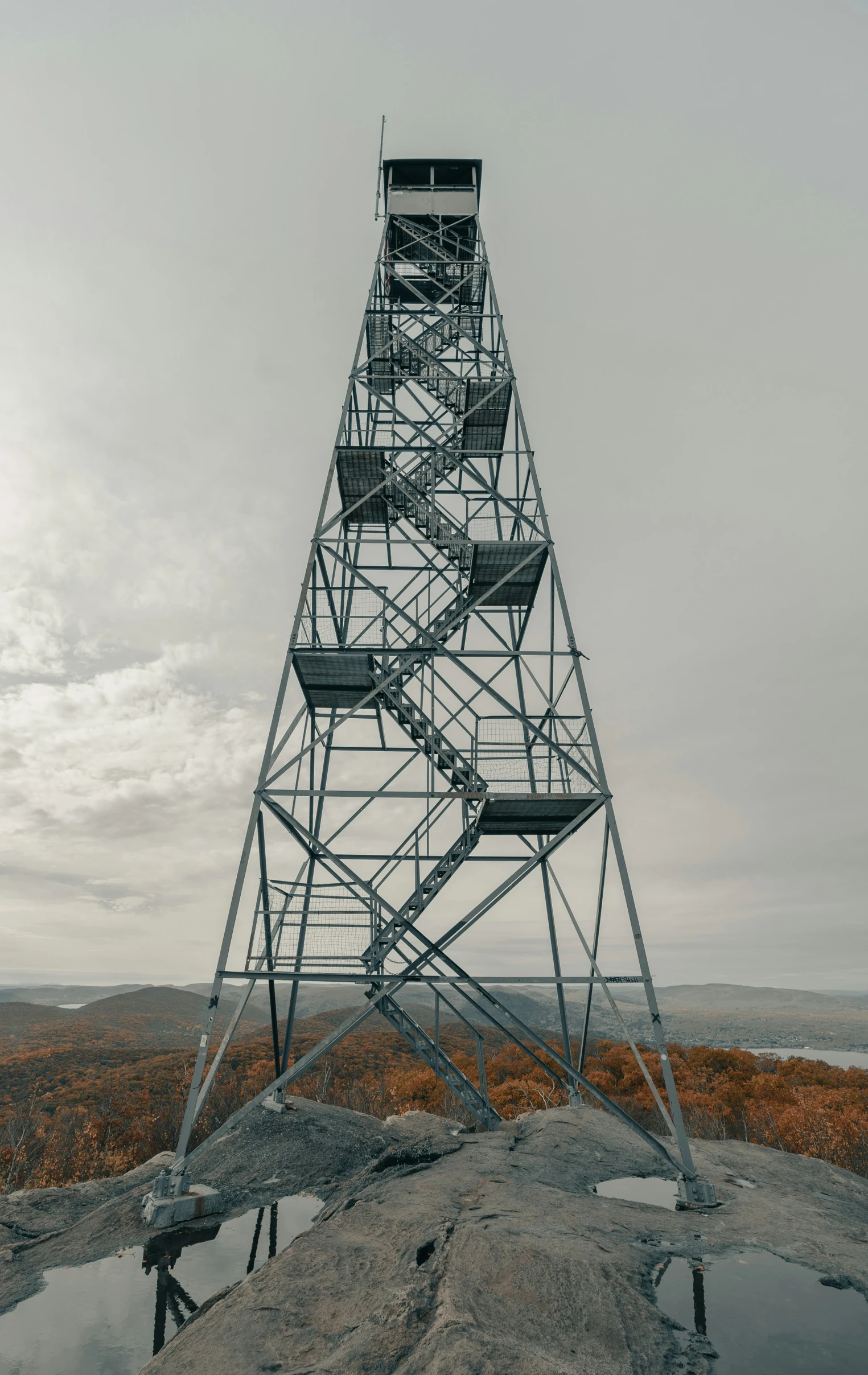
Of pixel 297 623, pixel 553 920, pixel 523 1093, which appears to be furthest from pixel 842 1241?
pixel 523 1093

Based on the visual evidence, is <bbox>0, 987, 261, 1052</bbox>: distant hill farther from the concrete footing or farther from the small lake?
the small lake

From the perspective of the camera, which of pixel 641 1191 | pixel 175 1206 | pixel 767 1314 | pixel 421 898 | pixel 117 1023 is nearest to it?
pixel 767 1314

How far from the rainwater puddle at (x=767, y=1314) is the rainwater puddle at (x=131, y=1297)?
16.4ft

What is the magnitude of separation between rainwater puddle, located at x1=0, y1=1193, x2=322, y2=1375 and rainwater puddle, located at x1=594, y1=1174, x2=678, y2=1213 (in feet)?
15.3

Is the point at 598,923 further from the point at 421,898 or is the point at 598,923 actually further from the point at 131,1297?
the point at 131,1297

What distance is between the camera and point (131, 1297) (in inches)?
290

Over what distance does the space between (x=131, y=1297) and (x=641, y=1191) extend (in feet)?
25.1

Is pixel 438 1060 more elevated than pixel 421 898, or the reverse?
pixel 421 898

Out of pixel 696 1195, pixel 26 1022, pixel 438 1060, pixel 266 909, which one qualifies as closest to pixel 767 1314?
pixel 696 1195

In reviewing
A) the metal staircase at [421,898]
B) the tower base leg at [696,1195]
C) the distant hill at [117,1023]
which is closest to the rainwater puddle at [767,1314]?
the tower base leg at [696,1195]

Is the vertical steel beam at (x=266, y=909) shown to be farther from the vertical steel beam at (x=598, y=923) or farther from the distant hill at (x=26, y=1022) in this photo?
the distant hill at (x=26, y=1022)

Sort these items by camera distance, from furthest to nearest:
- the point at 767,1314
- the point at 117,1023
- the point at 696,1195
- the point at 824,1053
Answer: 1. the point at 824,1053
2. the point at 117,1023
3. the point at 696,1195
4. the point at 767,1314

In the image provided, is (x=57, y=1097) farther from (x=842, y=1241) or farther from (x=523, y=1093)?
(x=842, y=1241)

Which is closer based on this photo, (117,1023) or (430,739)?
(430,739)
